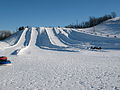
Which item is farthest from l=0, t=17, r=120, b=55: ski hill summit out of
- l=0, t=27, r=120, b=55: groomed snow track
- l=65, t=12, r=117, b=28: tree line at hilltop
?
l=65, t=12, r=117, b=28: tree line at hilltop

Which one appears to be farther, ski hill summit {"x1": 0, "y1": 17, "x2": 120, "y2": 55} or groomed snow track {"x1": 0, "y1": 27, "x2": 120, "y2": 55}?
groomed snow track {"x1": 0, "y1": 27, "x2": 120, "y2": 55}

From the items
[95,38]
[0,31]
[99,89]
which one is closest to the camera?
[99,89]

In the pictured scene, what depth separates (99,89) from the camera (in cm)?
536

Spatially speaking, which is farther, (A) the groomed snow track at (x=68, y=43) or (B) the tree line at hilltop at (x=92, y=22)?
(B) the tree line at hilltop at (x=92, y=22)

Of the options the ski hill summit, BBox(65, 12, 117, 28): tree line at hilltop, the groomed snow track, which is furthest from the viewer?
BBox(65, 12, 117, 28): tree line at hilltop

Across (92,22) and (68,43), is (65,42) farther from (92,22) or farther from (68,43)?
(92,22)

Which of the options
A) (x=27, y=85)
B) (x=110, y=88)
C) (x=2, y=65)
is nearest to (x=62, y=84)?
(x=27, y=85)

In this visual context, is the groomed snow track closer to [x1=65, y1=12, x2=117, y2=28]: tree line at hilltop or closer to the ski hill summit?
the ski hill summit

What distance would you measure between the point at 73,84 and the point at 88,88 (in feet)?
2.68

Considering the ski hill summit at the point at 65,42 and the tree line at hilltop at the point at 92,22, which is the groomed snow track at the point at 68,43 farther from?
the tree line at hilltop at the point at 92,22

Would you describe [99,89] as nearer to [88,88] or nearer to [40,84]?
[88,88]

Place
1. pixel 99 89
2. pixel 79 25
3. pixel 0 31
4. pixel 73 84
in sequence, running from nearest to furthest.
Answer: pixel 99 89, pixel 73 84, pixel 0 31, pixel 79 25

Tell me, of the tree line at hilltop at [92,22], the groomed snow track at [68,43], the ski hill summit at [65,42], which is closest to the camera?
the ski hill summit at [65,42]

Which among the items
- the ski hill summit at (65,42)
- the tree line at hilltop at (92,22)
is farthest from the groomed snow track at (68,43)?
the tree line at hilltop at (92,22)
